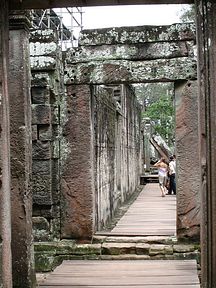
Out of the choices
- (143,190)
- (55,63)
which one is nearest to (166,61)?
(55,63)

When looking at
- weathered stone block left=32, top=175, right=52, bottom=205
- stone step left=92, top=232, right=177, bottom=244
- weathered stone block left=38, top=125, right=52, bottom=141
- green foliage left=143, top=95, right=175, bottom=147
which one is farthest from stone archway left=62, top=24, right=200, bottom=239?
green foliage left=143, top=95, right=175, bottom=147

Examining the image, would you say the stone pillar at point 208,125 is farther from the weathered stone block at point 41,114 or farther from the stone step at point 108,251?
the weathered stone block at point 41,114

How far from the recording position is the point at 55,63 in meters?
7.45

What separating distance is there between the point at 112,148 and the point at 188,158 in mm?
3993

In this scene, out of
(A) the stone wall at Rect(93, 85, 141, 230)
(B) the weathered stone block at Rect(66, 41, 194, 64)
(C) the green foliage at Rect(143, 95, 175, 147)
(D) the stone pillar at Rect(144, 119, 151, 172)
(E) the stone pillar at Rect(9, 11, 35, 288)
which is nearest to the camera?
(E) the stone pillar at Rect(9, 11, 35, 288)

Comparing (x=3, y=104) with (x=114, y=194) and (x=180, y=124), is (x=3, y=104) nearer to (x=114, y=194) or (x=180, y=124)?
(x=180, y=124)

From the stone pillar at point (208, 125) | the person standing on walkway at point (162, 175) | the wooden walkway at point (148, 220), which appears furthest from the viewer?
the person standing on walkway at point (162, 175)

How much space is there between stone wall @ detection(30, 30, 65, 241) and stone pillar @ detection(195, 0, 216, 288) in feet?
11.4

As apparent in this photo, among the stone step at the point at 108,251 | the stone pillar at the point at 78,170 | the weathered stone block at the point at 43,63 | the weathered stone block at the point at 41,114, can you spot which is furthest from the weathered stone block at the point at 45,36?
the stone step at the point at 108,251

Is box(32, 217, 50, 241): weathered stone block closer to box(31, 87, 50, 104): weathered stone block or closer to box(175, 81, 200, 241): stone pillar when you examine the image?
box(31, 87, 50, 104): weathered stone block

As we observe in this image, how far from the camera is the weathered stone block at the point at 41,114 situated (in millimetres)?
7359

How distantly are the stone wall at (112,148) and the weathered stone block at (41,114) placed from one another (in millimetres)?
1066

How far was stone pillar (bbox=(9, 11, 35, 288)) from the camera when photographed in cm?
537

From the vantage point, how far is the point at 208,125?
4199 mm
